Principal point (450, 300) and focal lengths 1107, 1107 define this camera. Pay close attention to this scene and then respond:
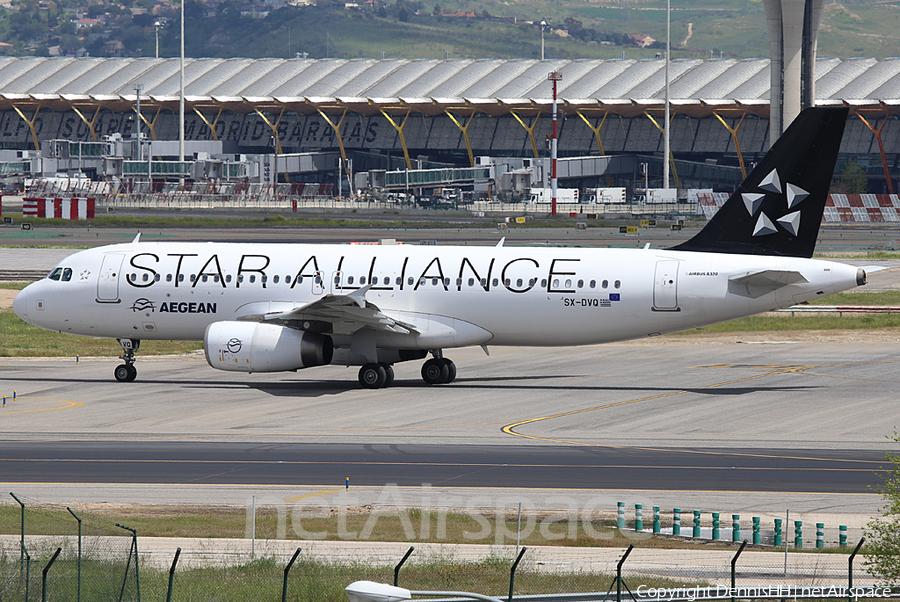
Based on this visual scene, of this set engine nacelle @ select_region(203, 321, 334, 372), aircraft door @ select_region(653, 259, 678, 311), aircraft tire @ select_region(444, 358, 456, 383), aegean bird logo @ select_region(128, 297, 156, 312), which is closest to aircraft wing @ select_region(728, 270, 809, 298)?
aircraft door @ select_region(653, 259, 678, 311)

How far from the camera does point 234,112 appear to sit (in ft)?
571

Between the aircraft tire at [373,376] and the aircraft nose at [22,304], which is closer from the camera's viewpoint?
the aircraft tire at [373,376]

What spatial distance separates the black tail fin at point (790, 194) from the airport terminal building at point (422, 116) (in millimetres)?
107674

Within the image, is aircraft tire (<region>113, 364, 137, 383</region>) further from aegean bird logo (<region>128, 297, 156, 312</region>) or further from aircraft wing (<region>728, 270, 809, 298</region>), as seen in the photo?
aircraft wing (<region>728, 270, 809, 298</region>)

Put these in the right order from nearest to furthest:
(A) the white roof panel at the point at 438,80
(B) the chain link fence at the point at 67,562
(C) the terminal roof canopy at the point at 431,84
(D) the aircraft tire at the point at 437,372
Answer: (B) the chain link fence at the point at 67,562, (D) the aircraft tire at the point at 437,372, (C) the terminal roof canopy at the point at 431,84, (A) the white roof panel at the point at 438,80

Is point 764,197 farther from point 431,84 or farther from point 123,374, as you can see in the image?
point 431,84

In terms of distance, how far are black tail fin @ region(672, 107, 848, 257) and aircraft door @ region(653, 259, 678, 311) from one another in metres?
2.03

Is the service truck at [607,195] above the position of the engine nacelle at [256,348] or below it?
above

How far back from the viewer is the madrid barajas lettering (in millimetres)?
37688

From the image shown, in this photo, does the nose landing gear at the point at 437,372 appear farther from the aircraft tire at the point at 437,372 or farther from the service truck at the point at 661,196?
the service truck at the point at 661,196

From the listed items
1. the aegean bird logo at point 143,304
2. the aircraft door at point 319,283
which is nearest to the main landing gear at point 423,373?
the aircraft door at point 319,283

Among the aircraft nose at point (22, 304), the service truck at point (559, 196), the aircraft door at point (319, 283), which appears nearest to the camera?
the aircraft door at point (319, 283)

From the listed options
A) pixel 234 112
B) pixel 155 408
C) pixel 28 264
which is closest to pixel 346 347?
pixel 155 408

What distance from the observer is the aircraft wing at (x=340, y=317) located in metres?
36.0
